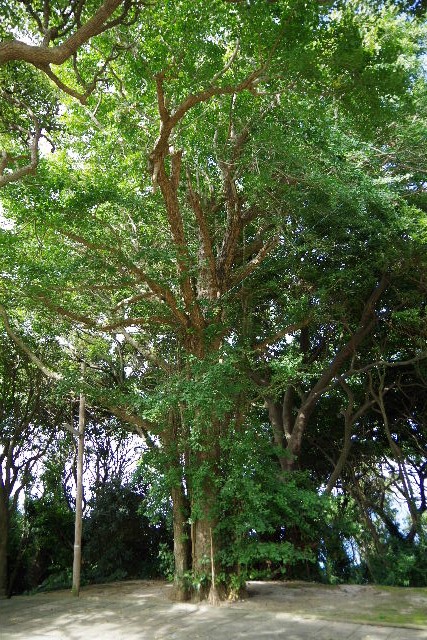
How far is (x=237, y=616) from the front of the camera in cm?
696

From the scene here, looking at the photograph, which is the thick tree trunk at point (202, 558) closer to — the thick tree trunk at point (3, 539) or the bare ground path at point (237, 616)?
the bare ground path at point (237, 616)

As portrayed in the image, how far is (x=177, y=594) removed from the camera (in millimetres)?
8227

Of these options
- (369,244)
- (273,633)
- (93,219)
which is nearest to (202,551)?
(273,633)

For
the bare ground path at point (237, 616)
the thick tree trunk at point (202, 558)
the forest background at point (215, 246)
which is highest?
the forest background at point (215, 246)

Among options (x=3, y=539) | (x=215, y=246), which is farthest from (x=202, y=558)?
(x=3, y=539)

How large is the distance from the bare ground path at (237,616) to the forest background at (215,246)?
594mm

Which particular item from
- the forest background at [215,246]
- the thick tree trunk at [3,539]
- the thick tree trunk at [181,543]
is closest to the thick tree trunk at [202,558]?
the forest background at [215,246]

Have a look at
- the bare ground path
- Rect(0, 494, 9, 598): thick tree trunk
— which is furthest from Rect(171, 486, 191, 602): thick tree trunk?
Rect(0, 494, 9, 598): thick tree trunk

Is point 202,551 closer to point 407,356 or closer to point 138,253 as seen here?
point 138,253

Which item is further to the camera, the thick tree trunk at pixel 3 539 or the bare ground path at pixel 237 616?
the thick tree trunk at pixel 3 539

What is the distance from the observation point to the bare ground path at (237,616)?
6.05m

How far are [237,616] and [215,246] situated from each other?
20.8 ft

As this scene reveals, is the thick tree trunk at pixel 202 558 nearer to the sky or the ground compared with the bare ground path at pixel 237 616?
nearer to the sky

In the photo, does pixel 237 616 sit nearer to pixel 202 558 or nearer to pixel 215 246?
pixel 202 558
